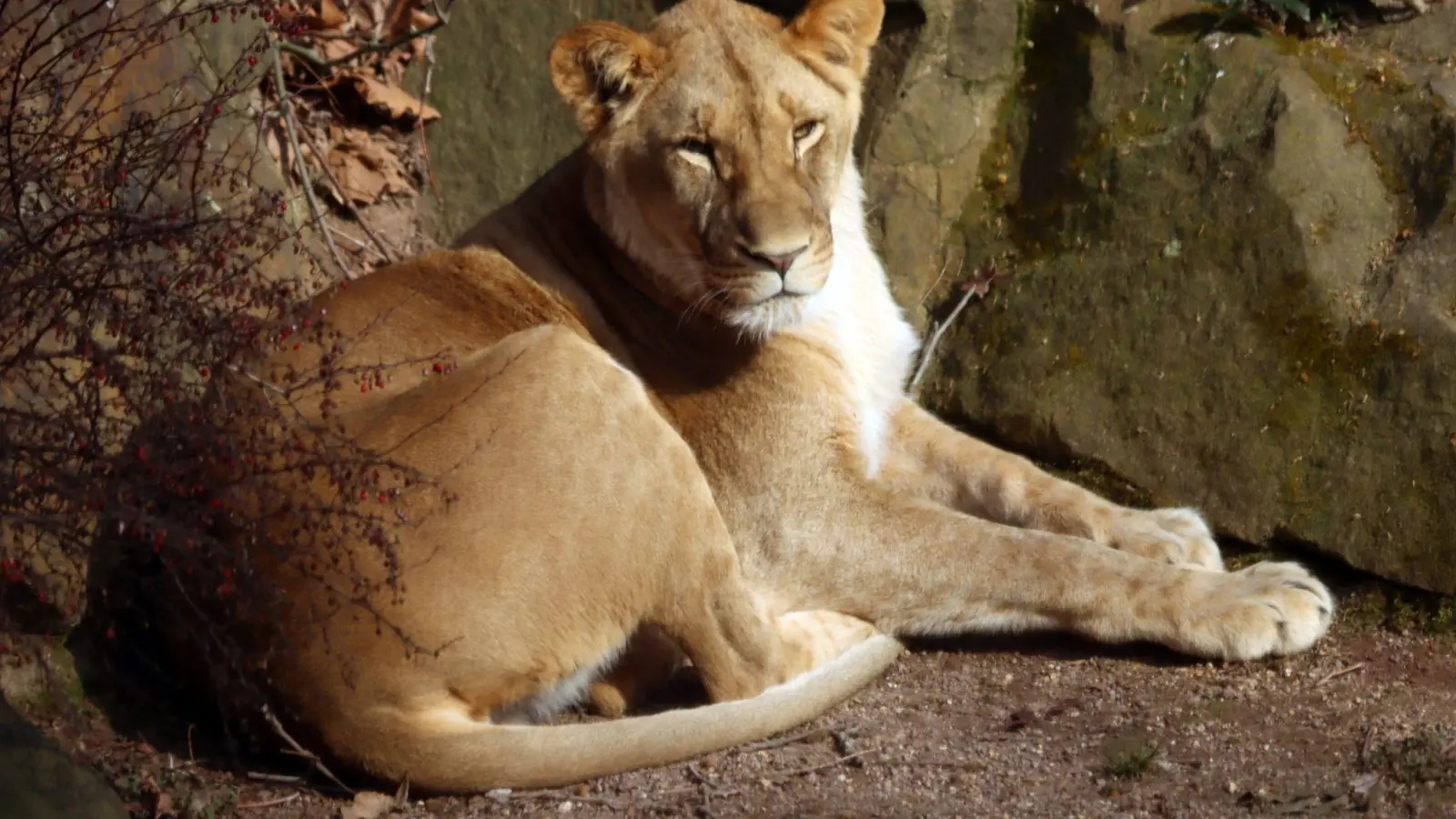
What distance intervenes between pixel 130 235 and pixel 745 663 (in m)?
1.97

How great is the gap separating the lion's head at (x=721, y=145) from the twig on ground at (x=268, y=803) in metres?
1.83

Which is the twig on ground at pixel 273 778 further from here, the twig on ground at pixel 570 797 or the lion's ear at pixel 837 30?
the lion's ear at pixel 837 30

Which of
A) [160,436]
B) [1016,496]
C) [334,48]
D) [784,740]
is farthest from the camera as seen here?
[334,48]

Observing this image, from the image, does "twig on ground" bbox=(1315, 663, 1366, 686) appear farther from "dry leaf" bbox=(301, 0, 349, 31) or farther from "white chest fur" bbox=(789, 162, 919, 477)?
"dry leaf" bbox=(301, 0, 349, 31)

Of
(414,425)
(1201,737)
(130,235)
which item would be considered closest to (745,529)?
(414,425)

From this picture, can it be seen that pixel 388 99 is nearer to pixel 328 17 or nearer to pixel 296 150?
pixel 328 17

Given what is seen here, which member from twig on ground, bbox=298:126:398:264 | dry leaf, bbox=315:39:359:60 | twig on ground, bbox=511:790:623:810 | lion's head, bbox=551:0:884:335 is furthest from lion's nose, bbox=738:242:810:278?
dry leaf, bbox=315:39:359:60

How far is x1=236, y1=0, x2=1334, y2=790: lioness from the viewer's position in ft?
13.6

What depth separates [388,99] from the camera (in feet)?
23.3

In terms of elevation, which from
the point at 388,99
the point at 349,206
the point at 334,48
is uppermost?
the point at 334,48

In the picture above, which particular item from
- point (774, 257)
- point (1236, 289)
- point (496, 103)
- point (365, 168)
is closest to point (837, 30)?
point (774, 257)

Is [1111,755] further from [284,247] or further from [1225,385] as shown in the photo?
[284,247]

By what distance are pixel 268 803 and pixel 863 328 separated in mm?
2430

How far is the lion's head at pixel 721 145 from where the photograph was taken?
482 centimetres
